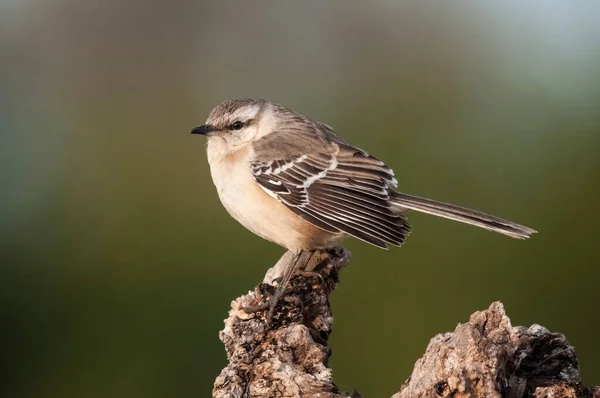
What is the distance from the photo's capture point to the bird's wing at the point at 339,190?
4.77 m

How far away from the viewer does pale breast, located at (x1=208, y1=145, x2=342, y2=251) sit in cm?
493

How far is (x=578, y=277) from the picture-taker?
257 inches

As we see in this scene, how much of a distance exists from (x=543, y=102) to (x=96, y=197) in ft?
15.0

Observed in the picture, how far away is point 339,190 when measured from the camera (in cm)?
507

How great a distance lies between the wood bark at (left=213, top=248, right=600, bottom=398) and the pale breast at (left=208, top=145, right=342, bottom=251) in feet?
1.80

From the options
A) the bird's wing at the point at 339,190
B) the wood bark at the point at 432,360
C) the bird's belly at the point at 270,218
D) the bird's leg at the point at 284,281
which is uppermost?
the bird's wing at the point at 339,190

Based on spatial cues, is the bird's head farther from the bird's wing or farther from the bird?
the bird's wing

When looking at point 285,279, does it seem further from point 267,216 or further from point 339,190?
point 339,190

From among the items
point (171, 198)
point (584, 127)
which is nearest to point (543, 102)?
point (584, 127)

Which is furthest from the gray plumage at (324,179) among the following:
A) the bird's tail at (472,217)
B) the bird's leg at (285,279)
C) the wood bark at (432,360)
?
the wood bark at (432,360)

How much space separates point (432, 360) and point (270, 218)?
5.71 ft

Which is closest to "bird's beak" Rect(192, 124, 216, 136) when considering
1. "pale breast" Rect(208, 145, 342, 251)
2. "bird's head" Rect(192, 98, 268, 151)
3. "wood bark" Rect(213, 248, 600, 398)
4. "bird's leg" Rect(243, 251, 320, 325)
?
"bird's head" Rect(192, 98, 268, 151)

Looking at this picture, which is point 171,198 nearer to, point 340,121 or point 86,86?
point 340,121

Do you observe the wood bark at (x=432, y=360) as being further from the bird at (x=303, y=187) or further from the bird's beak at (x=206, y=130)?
the bird's beak at (x=206, y=130)
